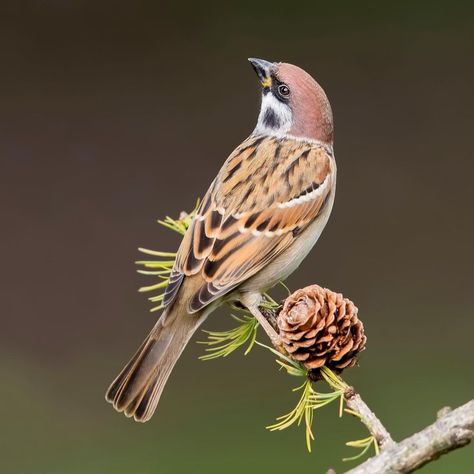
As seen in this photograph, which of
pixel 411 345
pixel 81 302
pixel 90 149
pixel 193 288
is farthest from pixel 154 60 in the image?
pixel 193 288

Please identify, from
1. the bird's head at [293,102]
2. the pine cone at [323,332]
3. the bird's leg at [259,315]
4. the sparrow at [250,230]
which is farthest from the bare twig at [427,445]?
the bird's head at [293,102]

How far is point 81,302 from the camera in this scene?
4.07m

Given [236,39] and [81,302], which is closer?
[81,302]

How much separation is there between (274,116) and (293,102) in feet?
0.28

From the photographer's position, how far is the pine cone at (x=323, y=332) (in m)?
1.82

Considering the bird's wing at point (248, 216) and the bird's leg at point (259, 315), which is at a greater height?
the bird's wing at point (248, 216)

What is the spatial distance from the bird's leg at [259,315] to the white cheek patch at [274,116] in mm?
511

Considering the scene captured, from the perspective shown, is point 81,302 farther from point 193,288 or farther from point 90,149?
point 193,288

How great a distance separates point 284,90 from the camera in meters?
2.60

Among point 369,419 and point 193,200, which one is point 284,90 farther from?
point 193,200

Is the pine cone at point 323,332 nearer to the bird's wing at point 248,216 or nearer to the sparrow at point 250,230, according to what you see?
the sparrow at point 250,230

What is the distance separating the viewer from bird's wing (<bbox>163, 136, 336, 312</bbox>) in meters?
2.30

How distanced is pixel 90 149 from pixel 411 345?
1.58 meters

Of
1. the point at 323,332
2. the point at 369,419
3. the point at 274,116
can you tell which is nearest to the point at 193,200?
the point at 274,116
